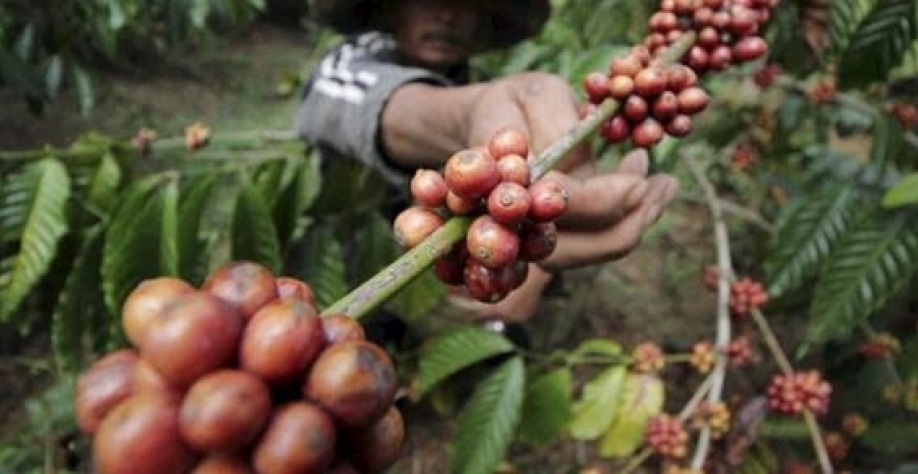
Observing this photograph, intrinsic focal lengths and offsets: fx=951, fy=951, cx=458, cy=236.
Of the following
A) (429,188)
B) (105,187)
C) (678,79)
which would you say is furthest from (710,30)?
(105,187)

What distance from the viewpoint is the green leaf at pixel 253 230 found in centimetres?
143

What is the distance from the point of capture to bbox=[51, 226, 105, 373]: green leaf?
1481mm

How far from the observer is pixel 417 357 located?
212cm

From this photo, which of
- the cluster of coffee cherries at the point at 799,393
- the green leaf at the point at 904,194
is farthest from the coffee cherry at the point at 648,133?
the cluster of coffee cherries at the point at 799,393

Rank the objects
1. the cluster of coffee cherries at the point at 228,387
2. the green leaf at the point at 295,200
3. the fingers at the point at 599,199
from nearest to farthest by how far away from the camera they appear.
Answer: the cluster of coffee cherries at the point at 228,387, the fingers at the point at 599,199, the green leaf at the point at 295,200

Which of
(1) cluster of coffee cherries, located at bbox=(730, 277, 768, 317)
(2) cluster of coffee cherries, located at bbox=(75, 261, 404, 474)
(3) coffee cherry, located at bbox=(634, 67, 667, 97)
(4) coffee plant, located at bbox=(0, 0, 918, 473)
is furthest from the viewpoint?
(1) cluster of coffee cherries, located at bbox=(730, 277, 768, 317)

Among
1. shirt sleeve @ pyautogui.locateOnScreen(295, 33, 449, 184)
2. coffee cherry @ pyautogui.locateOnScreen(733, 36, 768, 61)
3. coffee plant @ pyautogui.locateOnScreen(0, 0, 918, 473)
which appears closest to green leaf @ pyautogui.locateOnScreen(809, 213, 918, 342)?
coffee plant @ pyautogui.locateOnScreen(0, 0, 918, 473)

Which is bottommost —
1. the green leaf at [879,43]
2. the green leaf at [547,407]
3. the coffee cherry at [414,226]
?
the green leaf at [547,407]

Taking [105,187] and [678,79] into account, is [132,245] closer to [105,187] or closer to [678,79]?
[105,187]

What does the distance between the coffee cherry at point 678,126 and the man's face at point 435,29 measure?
2.40 ft

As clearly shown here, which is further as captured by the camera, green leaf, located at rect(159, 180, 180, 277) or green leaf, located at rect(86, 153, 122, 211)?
green leaf, located at rect(86, 153, 122, 211)

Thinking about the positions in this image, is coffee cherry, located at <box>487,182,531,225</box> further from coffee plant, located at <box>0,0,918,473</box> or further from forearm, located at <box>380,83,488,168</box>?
forearm, located at <box>380,83,488,168</box>

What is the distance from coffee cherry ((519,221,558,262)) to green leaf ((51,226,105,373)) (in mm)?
1092

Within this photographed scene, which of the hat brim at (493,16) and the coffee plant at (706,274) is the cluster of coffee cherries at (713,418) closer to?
the coffee plant at (706,274)
